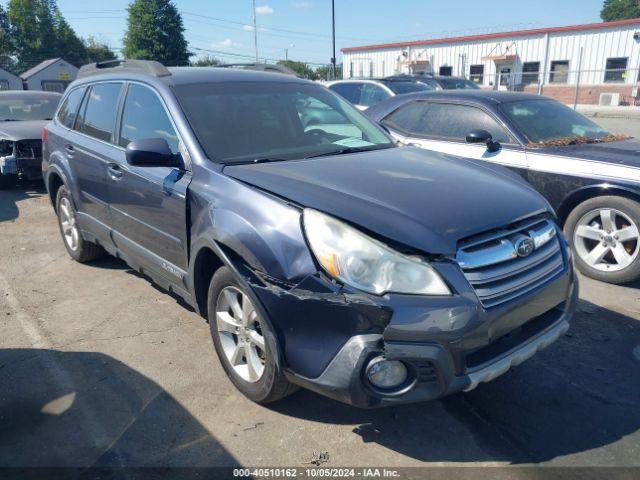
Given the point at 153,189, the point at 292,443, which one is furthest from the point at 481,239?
the point at 153,189

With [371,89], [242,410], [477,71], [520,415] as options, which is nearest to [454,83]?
[371,89]

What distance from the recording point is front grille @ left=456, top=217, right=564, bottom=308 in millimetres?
2477

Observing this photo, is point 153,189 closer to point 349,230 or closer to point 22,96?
point 349,230

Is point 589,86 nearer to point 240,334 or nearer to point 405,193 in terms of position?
point 405,193

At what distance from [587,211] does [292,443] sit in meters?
3.66

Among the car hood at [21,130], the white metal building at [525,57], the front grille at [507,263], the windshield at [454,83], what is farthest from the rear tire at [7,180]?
the white metal building at [525,57]

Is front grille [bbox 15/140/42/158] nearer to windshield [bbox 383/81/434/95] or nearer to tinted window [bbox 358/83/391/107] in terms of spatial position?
tinted window [bbox 358/83/391/107]

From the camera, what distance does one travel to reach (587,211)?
495 cm

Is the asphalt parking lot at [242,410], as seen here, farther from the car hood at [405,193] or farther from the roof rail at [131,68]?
the roof rail at [131,68]

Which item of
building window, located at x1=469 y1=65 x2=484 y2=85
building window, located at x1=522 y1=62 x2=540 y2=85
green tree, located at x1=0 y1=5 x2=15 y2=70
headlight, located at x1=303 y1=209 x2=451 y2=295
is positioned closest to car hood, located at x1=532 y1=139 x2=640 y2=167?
headlight, located at x1=303 y1=209 x2=451 y2=295

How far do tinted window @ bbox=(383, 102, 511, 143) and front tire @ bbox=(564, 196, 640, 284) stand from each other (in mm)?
1132

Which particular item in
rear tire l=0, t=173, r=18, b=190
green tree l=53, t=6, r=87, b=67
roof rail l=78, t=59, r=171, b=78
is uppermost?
green tree l=53, t=6, r=87, b=67

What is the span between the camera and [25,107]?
1027 cm

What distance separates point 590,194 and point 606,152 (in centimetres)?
47
